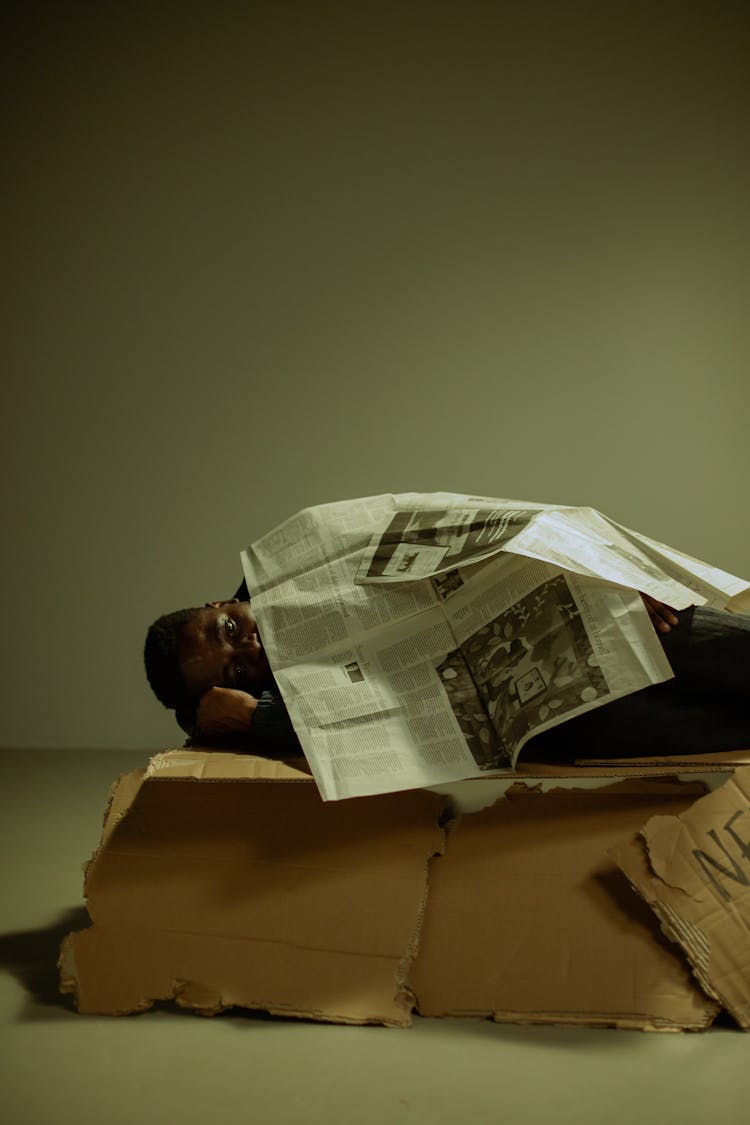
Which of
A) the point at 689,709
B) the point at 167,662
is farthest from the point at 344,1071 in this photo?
the point at 167,662

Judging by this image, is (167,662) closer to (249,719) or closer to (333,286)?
(249,719)

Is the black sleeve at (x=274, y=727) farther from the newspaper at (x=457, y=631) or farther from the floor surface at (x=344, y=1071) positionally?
the floor surface at (x=344, y=1071)

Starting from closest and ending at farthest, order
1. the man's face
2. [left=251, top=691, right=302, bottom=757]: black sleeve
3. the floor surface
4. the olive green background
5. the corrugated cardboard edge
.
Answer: the floor surface → the corrugated cardboard edge → [left=251, top=691, right=302, bottom=757]: black sleeve → the man's face → the olive green background

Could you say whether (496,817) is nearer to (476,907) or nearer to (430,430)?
(476,907)

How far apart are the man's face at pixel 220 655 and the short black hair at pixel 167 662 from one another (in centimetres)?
2

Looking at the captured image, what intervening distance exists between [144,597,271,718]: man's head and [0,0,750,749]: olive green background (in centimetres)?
135

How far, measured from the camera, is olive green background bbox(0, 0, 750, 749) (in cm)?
259

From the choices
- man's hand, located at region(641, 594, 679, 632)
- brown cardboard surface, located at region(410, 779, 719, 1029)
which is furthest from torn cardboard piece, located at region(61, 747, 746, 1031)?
man's hand, located at region(641, 594, 679, 632)

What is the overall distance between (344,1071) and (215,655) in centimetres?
59

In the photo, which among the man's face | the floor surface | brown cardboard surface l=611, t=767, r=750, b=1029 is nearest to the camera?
the floor surface

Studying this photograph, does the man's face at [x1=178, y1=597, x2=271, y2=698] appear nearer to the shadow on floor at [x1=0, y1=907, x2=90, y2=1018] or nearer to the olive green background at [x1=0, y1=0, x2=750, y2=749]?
the shadow on floor at [x1=0, y1=907, x2=90, y2=1018]

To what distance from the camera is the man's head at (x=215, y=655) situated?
1.36m

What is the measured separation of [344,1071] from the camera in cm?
92

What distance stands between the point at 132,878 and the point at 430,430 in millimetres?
1770
